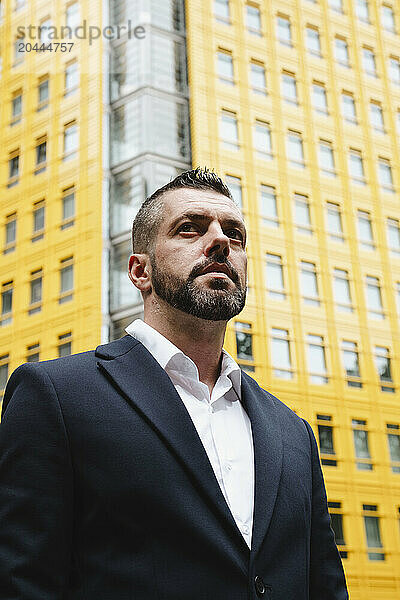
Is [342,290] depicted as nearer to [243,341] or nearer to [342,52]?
[243,341]

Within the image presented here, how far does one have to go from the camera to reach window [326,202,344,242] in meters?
8.77

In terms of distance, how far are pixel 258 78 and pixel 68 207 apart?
278 centimetres

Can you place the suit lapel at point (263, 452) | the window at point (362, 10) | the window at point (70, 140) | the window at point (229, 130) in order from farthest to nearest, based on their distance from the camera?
the window at point (362, 10), the window at point (229, 130), the window at point (70, 140), the suit lapel at point (263, 452)

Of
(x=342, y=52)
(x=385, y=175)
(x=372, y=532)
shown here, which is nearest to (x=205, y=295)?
(x=372, y=532)

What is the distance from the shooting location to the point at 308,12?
984 centimetres

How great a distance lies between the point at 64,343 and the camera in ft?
23.8

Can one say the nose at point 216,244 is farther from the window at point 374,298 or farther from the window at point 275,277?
the window at point 374,298

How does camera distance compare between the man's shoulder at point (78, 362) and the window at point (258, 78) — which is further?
the window at point (258, 78)

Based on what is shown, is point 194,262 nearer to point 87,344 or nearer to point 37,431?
point 37,431

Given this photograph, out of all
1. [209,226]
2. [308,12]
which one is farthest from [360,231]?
[209,226]

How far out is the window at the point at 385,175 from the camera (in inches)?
371

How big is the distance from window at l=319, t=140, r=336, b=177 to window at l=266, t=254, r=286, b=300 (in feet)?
4.84

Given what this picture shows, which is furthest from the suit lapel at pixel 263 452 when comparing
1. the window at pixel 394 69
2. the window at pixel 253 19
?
the window at pixel 394 69

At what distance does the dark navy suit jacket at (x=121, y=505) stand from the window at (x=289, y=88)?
8.34m
